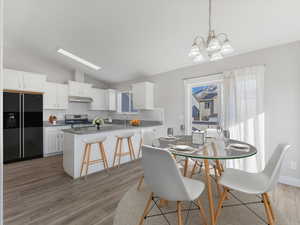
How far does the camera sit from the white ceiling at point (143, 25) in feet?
6.17

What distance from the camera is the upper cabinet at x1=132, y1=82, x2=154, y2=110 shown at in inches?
157

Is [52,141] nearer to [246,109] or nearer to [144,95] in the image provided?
[144,95]

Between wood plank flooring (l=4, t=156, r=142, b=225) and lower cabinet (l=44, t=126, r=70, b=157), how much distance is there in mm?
811

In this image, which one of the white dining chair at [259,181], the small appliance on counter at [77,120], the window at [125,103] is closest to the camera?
the white dining chair at [259,181]

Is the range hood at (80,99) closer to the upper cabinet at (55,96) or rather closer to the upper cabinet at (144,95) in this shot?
the upper cabinet at (55,96)

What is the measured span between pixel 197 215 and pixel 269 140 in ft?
6.38

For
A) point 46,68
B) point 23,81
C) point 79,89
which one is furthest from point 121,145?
point 46,68

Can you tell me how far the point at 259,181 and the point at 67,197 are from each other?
241cm

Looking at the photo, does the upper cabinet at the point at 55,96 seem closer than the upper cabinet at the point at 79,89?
Yes

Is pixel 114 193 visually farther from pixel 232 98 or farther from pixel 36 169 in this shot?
pixel 232 98

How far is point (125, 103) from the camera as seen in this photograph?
529 centimetres

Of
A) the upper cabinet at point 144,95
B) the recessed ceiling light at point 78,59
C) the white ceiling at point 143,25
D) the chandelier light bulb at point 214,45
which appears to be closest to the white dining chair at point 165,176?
the chandelier light bulb at point 214,45

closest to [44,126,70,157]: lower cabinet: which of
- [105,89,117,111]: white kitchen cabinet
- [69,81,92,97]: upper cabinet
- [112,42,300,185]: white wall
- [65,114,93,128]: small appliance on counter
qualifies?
[65,114,93,128]: small appliance on counter

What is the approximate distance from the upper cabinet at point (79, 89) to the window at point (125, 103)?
1138 millimetres
